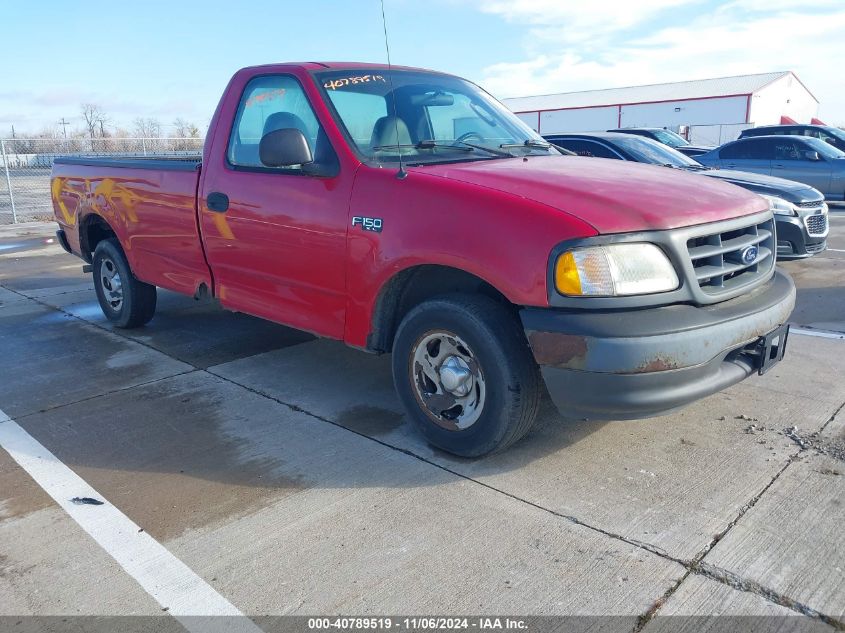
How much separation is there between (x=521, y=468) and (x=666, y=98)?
46.0m

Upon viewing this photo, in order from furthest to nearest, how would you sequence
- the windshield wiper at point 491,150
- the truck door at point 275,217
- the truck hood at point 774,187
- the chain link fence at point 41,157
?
the chain link fence at point 41,157 → the truck hood at point 774,187 → the windshield wiper at point 491,150 → the truck door at point 275,217

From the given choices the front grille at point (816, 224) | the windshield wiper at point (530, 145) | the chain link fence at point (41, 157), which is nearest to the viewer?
the windshield wiper at point (530, 145)

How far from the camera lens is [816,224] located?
745 centimetres

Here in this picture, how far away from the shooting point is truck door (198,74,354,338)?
12.6ft

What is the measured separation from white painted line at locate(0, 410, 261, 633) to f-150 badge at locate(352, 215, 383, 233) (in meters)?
1.74

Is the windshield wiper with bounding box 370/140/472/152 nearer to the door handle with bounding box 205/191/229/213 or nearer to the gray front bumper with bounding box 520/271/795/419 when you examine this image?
the door handle with bounding box 205/191/229/213

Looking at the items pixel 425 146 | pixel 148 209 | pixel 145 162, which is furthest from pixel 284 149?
pixel 145 162

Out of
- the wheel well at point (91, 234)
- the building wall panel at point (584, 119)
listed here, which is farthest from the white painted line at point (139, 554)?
the building wall panel at point (584, 119)

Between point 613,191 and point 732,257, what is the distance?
27.4 inches

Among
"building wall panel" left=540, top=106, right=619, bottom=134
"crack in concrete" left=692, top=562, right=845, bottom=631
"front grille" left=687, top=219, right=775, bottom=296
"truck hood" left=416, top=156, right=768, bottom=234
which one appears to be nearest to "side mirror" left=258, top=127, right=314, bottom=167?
"truck hood" left=416, top=156, right=768, bottom=234

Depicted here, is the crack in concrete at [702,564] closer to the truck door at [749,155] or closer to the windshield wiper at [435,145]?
the windshield wiper at [435,145]

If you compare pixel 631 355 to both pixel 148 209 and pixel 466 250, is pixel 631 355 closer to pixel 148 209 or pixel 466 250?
pixel 466 250

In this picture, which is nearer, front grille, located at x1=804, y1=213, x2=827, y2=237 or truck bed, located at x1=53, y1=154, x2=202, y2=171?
truck bed, located at x1=53, y1=154, x2=202, y2=171

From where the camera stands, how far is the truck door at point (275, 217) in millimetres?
3838
